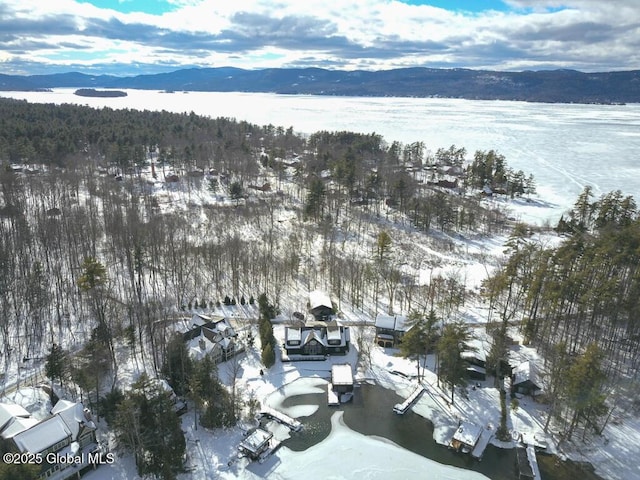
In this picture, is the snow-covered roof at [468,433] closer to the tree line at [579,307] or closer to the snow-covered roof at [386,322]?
the tree line at [579,307]

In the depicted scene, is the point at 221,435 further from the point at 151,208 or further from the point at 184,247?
the point at 151,208

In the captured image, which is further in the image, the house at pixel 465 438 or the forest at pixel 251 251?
the forest at pixel 251 251

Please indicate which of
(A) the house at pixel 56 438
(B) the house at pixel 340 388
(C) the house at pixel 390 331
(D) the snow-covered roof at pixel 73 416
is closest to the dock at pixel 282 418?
(B) the house at pixel 340 388

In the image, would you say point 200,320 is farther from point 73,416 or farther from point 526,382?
point 526,382

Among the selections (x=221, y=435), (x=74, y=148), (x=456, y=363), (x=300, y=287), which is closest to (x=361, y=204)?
(x=300, y=287)

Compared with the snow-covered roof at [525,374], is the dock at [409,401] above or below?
below

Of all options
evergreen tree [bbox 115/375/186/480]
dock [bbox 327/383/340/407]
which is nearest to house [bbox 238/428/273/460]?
evergreen tree [bbox 115/375/186/480]

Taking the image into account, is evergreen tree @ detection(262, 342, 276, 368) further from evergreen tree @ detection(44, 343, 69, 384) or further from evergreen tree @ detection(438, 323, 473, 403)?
evergreen tree @ detection(44, 343, 69, 384)

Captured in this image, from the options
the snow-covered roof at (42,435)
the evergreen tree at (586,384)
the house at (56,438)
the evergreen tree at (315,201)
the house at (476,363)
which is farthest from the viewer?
the evergreen tree at (315,201)
